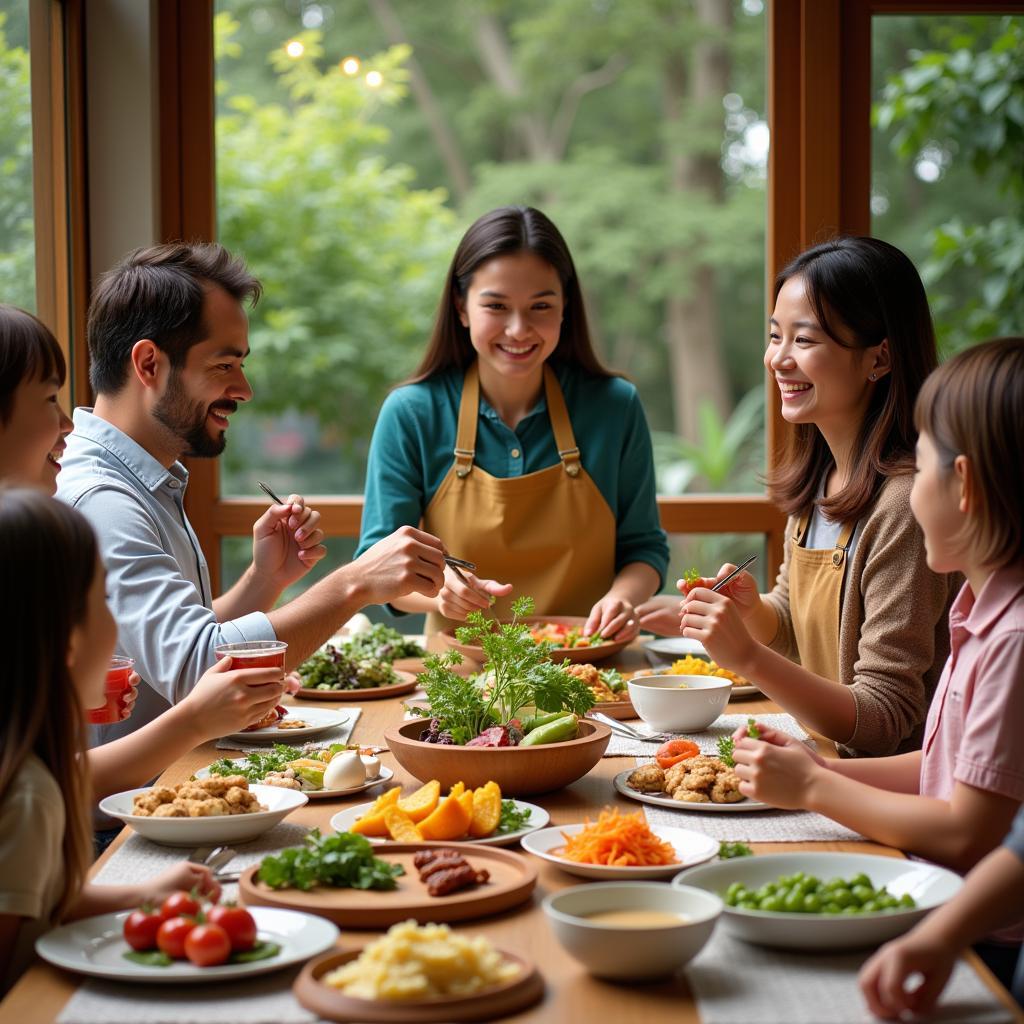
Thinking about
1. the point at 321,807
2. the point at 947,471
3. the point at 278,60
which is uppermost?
the point at 278,60

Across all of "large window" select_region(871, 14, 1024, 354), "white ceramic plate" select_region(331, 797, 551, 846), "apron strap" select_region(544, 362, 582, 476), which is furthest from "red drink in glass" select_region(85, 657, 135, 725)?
"large window" select_region(871, 14, 1024, 354)

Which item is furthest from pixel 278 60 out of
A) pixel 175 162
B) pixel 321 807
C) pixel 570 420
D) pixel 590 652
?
pixel 321 807

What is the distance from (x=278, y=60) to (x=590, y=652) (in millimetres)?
6087

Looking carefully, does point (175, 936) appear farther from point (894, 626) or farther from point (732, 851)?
point (894, 626)

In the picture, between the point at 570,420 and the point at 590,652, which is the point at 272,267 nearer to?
the point at 570,420

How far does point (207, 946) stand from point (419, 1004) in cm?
23

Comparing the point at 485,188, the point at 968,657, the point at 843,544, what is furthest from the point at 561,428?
the point at 485,188

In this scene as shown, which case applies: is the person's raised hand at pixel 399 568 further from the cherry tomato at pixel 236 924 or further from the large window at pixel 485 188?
the large window at pixel 485 188

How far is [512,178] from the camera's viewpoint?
8898 millimetres

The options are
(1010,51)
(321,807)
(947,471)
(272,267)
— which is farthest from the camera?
(272,267)

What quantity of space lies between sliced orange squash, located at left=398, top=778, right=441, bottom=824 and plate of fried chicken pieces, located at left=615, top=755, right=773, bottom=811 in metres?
0.33

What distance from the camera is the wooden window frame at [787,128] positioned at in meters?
4.24

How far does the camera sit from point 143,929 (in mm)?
1354

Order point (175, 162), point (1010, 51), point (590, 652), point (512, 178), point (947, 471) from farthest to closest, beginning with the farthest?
point (512, 178), point (1010, 51), point (175, 162), point (590, 652), point (947, 471)
